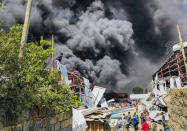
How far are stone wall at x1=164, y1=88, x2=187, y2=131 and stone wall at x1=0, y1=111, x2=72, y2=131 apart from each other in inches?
165

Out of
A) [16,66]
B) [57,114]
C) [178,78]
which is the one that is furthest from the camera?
[178,78]

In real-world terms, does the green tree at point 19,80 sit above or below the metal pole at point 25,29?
below

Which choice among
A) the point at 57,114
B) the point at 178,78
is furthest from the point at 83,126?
the point at 178,78

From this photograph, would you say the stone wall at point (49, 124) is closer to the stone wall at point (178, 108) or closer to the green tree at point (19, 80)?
the green tree at point (19, 80)

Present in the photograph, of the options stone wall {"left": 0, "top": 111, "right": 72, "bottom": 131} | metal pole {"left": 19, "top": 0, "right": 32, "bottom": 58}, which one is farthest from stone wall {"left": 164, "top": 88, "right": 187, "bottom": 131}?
metal pole {"left": 19, "top": 0, "right": 32, "bottom": 58}

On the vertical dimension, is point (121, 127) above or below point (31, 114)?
below

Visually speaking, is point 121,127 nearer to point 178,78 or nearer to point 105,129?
point 105,129

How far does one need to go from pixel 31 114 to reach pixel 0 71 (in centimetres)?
172

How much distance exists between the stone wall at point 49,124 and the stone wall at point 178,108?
4200mm

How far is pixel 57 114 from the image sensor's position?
5.89 m

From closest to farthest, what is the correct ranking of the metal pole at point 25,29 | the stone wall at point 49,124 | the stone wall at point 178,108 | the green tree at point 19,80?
the stone wall at point 178,108 < the green tree at point 19,80 < the stone wall at point 49,124 < the metal pole at point 25,29

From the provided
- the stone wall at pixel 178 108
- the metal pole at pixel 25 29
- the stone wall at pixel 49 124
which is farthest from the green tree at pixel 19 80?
the stone wall at pixel 178 108

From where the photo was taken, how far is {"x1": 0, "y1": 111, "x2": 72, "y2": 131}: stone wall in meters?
3.97

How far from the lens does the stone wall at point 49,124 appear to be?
3.97 meters
